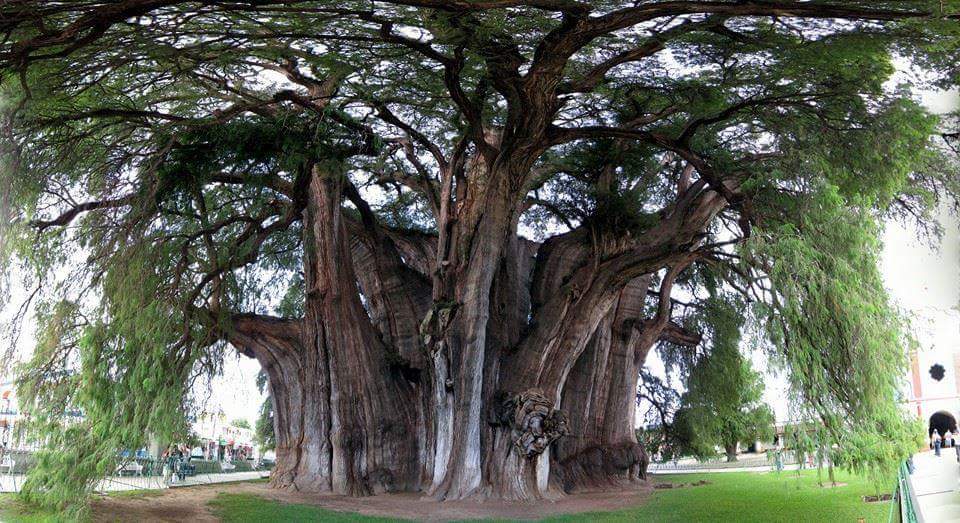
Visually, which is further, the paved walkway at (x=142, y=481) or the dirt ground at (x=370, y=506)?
the dirt ground at (x=370, y=506)

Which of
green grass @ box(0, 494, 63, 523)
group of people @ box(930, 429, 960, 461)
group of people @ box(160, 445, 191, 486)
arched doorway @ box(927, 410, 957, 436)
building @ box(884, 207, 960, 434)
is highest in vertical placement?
building @ box(884, 207, 960, 434)

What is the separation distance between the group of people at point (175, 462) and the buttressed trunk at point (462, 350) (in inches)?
52.3

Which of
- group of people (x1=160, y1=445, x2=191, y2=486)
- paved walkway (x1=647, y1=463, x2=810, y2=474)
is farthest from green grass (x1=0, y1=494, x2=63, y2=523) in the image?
paved walkway (x1=647, y1=463, x2=810, y2=474)

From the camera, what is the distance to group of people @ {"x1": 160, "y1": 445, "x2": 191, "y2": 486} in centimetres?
900

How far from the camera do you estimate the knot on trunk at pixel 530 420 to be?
30.8 ft

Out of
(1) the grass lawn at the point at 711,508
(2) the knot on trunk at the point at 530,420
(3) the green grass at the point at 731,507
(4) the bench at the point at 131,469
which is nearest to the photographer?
(4) the bench at the point at 131,469

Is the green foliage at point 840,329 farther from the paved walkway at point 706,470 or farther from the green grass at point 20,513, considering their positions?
the green grass at point 20,513

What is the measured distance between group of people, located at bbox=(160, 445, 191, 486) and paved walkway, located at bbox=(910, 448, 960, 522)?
23.6 ft

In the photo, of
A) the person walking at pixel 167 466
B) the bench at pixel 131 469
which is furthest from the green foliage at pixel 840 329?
the person walking at pixel 167 466

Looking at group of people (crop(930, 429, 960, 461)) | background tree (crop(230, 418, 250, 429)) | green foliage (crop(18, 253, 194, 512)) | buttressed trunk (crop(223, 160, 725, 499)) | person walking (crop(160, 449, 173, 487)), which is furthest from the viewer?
background tree (crop(230, 418, 250, 429))

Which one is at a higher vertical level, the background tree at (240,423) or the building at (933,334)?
the building at (933,334)

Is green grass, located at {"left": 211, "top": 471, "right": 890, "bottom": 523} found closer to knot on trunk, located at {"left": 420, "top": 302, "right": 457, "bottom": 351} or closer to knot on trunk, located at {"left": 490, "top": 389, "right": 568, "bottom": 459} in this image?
knot on trunk, located at {"left": 490, "top": 389, "right": 568, "bottom": 459}

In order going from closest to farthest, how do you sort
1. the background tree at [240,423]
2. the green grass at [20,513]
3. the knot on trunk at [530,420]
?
1. the green grass at [20,513]
2. the knot on trunk at [530,420]
3. the background tree at [240,423]

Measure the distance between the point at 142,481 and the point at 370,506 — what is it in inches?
106
